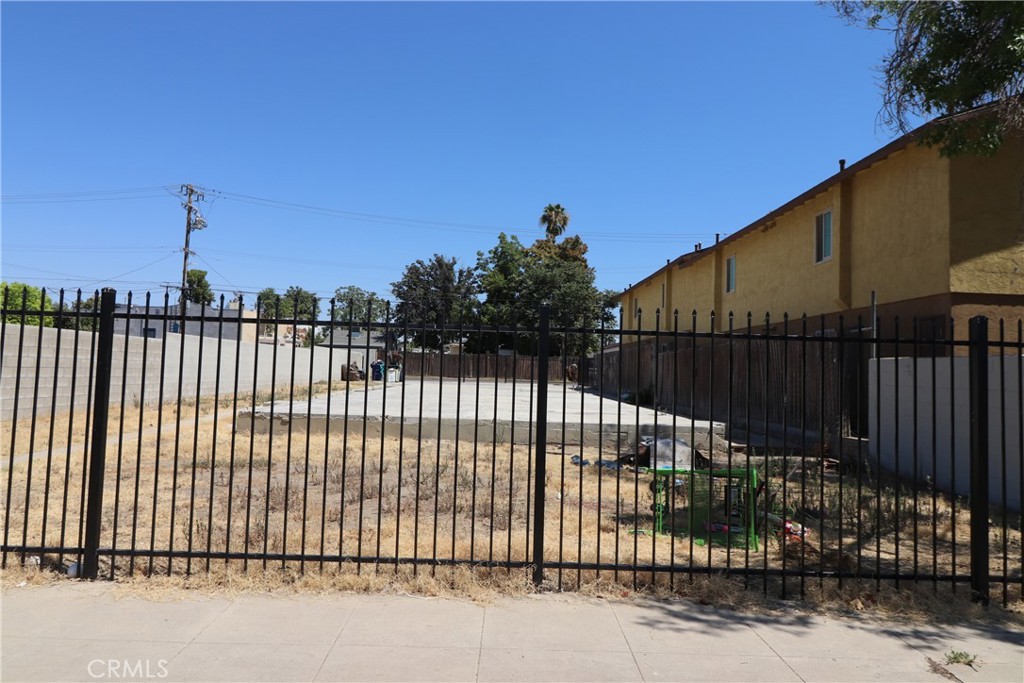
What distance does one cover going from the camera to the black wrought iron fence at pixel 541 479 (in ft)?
16.4

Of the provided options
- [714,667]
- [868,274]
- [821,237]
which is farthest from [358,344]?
[714,667]

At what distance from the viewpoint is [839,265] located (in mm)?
14188

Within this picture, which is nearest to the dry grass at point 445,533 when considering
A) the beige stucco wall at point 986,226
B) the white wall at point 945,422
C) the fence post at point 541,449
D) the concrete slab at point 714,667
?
the fence post at point 541,449

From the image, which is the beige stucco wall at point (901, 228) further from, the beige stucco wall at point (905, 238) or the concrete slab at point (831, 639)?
the concrete slab at point (831, 639)

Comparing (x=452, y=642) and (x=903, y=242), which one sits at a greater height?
(x=903, y=242)

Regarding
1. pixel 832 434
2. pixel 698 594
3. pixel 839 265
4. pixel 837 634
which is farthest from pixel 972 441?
pixel 839 265

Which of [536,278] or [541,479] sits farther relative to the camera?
[536,278]

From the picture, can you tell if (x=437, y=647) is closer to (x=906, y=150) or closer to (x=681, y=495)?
(x=681, y=495)

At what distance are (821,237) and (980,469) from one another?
11.6 meters

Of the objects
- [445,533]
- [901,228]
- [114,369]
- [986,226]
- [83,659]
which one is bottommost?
[83,659]

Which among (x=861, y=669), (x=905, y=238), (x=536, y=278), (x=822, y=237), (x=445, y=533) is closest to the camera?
(x=861, y=669)

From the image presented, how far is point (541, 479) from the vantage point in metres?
4.95

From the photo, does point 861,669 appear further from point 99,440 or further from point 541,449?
point 99,440

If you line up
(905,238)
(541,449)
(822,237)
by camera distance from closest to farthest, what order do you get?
(541,449) < (905,238) < (822,237)
